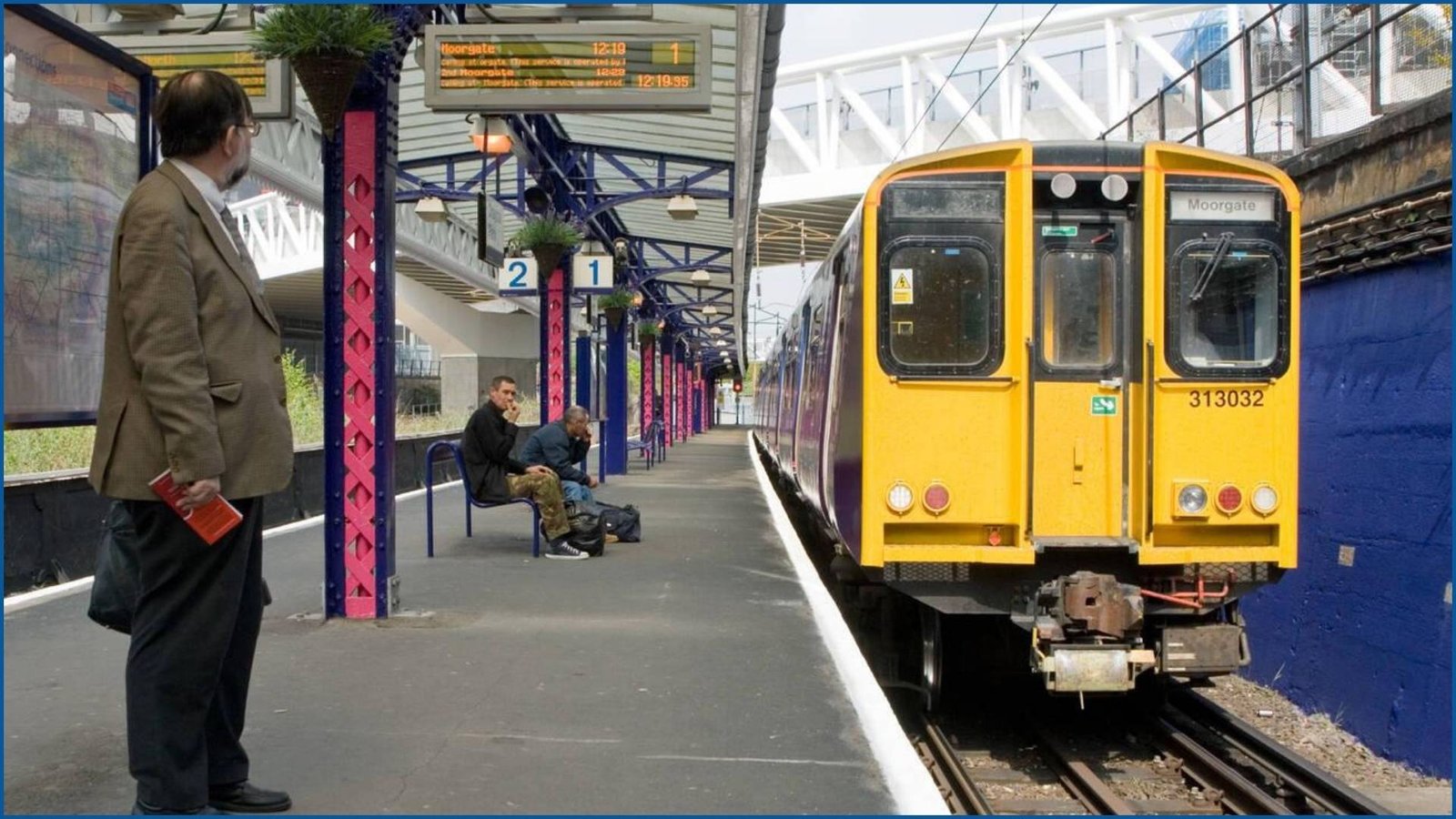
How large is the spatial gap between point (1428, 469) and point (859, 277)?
4008mm

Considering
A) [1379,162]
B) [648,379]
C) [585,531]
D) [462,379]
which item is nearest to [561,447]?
[585,531]

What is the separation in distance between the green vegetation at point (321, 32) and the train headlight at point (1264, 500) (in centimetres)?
522

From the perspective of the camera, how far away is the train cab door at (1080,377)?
25.2 feet

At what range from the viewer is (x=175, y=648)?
3705mm

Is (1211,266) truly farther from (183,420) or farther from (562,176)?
(562,176)

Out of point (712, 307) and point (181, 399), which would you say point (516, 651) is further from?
point (712, 307)

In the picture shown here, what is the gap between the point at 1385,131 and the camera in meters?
9.88

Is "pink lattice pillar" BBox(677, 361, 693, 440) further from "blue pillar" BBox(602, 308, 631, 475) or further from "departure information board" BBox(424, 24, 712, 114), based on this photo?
"departure information board" BBox(424, 24, 712, 114)

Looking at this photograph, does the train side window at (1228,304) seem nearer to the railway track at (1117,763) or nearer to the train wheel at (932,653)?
the train wheel at (932,653)

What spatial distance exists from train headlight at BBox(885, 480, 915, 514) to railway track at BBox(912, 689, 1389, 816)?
1.42 m

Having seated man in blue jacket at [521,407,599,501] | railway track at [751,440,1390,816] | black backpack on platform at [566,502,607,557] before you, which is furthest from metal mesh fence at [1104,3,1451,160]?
black backpack on platform at [566,502,607,557]

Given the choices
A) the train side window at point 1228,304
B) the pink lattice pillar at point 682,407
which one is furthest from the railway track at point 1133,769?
the pink lattice pillar at point 682,407

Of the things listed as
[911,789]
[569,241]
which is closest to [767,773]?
[911,789]

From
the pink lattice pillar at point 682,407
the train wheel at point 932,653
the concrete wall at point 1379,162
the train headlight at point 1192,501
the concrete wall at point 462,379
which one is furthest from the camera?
the concrete wall at point 462,379
